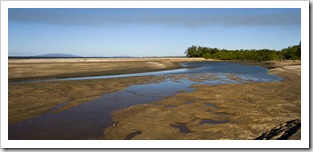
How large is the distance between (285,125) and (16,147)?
7.20 meters

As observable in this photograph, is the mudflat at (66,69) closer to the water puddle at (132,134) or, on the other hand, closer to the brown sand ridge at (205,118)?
the brown sand ridge at (205,118)

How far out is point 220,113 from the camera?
8.79m

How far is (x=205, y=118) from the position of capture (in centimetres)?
816

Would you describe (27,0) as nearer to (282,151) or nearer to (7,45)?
(7,45)

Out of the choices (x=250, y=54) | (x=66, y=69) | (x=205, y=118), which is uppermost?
(x=250, y=54)

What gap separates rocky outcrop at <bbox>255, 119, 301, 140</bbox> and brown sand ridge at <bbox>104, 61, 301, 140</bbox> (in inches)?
5.6

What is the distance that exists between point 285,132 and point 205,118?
103 inches

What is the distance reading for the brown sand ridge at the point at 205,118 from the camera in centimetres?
665

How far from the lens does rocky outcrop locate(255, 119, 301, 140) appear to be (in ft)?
18.8

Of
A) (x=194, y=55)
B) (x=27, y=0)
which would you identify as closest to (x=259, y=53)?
(x=194, y=55)

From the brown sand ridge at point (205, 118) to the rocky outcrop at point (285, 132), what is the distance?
0.47ft

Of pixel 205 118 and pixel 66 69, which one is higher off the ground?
pixel 66 69

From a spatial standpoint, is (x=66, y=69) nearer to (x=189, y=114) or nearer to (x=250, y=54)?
(x=189, y=114)

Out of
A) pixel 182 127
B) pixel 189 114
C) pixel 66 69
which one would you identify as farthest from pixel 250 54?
pixel 182 127
